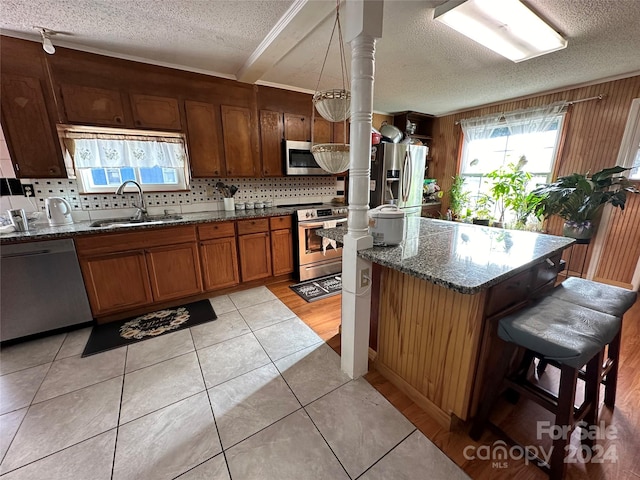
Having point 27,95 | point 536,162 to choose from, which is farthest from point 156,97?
point 536,162

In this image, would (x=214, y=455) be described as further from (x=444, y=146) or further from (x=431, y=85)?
(x=444, y=146)

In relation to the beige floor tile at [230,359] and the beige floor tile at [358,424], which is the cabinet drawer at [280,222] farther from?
the beige floor tile at [358,424]

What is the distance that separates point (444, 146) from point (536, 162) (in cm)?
142

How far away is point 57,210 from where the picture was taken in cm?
228

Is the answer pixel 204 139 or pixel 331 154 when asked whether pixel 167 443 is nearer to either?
pixel 331 154

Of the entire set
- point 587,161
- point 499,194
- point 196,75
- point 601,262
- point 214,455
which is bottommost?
point 214,455

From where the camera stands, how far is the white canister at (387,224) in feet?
4.85

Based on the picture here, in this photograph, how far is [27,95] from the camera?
2.01m

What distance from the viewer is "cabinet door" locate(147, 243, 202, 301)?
245 centimetres

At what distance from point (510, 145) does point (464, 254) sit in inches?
134

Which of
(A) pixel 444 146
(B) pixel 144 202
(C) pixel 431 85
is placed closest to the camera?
(B) pixel 144 202

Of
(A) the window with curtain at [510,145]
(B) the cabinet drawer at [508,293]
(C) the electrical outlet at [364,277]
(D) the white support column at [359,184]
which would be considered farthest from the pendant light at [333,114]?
(A) the window with curtain at [510,145]

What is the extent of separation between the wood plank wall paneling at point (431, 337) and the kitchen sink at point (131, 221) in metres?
2.23

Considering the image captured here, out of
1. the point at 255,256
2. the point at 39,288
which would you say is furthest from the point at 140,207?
the point at 255,256
